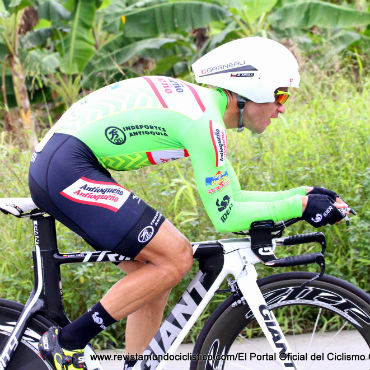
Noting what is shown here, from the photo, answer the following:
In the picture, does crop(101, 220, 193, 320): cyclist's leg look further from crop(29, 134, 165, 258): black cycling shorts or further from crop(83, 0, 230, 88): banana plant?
crop(83, 0, 230, 88): banana plant

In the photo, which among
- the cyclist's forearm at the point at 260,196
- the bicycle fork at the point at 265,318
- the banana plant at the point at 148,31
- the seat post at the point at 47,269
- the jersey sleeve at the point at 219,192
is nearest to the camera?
the jersey sleeve at the point at 219,192

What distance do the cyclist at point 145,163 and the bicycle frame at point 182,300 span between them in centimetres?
10

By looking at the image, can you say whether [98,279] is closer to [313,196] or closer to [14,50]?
[313,196]

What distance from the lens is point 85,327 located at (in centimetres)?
267

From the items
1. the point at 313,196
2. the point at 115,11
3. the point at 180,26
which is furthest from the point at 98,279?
the point at 115,11

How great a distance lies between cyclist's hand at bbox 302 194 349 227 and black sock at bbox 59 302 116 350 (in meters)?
0.97

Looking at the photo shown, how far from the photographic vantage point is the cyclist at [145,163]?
257cm

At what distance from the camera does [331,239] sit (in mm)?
4363

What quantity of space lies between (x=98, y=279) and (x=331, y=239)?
167 centimetres

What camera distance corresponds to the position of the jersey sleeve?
2549 mm

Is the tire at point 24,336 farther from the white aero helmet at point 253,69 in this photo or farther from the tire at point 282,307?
the white aero helmet at point 253,69

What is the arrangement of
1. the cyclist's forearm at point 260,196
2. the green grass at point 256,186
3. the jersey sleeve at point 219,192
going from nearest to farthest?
the jersey sleeve at point 219,192 → the cyclist's forearm at point 260,196 → the green grass at point 256,186

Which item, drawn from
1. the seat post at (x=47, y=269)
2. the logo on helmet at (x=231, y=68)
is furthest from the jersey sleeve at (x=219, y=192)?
the seat post at (x=47, y=269)

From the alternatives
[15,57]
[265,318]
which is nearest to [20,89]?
[15,57]
